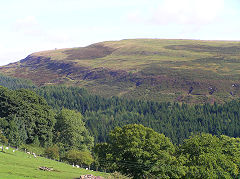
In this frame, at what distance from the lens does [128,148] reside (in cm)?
6350

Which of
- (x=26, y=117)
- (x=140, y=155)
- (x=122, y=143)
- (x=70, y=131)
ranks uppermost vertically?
(x=122, y=143)

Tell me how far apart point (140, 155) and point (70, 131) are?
56.8m

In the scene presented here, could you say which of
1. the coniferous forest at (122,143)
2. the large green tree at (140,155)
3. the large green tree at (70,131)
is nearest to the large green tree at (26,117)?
the coniferous forest at (122,143)

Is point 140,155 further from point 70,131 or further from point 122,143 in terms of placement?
point 70,131

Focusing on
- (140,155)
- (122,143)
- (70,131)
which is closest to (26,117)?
(70,131)

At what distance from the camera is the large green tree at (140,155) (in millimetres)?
61812

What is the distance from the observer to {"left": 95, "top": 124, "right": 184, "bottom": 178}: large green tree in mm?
61812

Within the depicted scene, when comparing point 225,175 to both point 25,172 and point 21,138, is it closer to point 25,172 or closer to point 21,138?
point 25,172

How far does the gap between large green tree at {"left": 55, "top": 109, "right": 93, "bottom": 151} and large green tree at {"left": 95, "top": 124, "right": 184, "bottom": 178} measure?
156 ft

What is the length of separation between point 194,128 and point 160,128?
18858 mm

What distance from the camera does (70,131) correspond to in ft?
376

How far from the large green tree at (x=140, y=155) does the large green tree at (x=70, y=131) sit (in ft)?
156

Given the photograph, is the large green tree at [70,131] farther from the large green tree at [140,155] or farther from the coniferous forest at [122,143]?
the large green tree at [140,155]

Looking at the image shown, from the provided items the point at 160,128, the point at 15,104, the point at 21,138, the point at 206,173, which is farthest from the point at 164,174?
the point at 160,128
